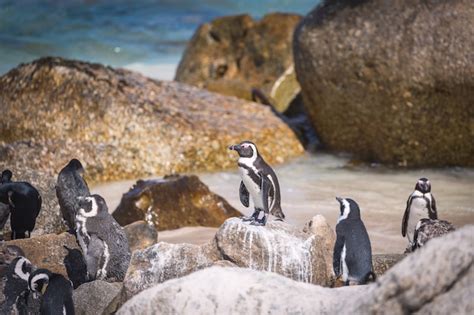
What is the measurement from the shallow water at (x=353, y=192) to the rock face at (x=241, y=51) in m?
4.48

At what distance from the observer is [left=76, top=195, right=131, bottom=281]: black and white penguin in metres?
5.70

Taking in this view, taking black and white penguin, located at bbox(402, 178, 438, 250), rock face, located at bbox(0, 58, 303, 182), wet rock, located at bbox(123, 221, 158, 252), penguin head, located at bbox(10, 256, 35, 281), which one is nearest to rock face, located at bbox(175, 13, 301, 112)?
rock face, located at bbox(0, 58, 303, 182)

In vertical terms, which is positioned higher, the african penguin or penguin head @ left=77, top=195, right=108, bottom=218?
penguin head @ left=77, top=195, right=108, bottom=218

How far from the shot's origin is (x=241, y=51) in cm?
1580

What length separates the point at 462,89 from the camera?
9.66 metres

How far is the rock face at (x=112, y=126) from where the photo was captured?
1022 cm

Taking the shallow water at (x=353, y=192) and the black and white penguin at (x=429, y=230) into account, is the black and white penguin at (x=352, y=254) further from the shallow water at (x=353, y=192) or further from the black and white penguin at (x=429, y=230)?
the shallow water at (x=353, y=192)

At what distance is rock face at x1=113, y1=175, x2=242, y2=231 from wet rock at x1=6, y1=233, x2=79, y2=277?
1.50 meters

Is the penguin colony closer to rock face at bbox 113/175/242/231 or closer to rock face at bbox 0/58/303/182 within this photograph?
rock face at bbox 113/175/242/231

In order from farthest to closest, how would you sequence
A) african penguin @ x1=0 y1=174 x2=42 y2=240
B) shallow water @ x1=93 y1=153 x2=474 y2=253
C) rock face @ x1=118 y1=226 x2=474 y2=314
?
shallow water @ x1=93 y1=153 x2=474 y2=253, african penguin @ x1=0 y1=174 x2=42 y2=240, rock face @ x1=118 y1=226 x2=474 y2=314

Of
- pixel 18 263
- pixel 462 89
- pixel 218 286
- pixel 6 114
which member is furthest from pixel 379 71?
pixel 218 286

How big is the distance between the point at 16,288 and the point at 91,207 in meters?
0.77

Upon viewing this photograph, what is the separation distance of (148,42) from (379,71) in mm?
12655

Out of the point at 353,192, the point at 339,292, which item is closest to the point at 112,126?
the point at 353,192
